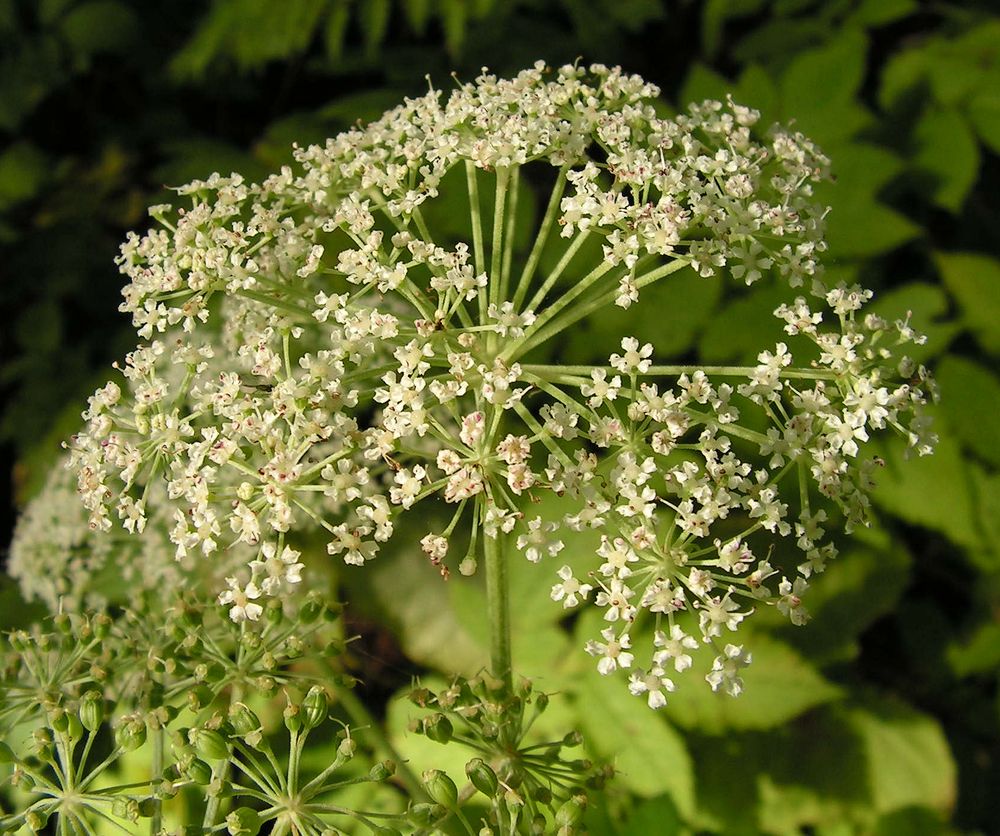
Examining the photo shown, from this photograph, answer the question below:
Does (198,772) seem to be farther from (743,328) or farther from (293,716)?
(743,328)

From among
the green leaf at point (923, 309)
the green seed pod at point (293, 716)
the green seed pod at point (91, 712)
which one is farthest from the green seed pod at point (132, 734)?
the green leaf at point (923, 309)

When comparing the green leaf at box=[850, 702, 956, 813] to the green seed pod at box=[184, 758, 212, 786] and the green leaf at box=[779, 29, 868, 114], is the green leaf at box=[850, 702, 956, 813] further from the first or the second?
the green seed pod at box=[184, 758, 212, 786]

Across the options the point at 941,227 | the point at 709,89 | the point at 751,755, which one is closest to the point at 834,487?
the point at 751,755

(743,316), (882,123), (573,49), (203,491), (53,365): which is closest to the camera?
(203,491)

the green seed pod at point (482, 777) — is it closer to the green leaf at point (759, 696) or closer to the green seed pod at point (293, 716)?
the green seed pod at point (293, 716)

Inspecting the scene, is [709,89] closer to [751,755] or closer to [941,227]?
[941,227]

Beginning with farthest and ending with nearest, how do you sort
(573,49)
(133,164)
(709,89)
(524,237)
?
(133,164) < (573,49) < (709,89) < (524,237)
